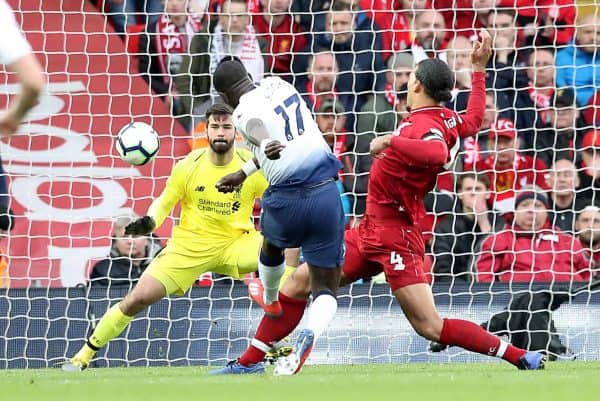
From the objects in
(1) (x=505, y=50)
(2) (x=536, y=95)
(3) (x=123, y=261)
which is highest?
(1) (x=505, y=50)

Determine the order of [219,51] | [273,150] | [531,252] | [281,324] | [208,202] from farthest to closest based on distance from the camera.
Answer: [219,51] < [531,252] < [208,202] < [281,324] < [273,150]

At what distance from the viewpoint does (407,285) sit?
26.1ft

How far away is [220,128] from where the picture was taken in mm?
9766

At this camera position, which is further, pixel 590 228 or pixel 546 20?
pixel 546 20

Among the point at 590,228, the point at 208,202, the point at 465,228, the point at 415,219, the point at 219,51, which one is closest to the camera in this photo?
the point at 415,219

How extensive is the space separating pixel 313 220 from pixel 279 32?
4.90 m

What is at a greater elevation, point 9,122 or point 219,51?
point 9,122

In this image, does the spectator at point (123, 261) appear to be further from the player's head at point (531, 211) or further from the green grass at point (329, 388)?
the green grass at point (329, 388)

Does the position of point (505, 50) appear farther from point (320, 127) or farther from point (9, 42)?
point (9, 42)

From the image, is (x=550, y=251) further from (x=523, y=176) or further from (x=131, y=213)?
(x=131, y=213)

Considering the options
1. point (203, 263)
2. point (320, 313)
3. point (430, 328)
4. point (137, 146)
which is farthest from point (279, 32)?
point (320, 313)

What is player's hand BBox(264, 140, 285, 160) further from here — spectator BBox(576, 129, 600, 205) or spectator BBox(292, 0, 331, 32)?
spectator BBox(292, 0, 331, 32)

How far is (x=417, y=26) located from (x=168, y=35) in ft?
7.53

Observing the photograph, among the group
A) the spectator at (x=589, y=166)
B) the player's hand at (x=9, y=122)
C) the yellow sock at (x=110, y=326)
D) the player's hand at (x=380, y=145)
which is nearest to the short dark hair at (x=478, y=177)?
the spectator at (x=589, y=166)
